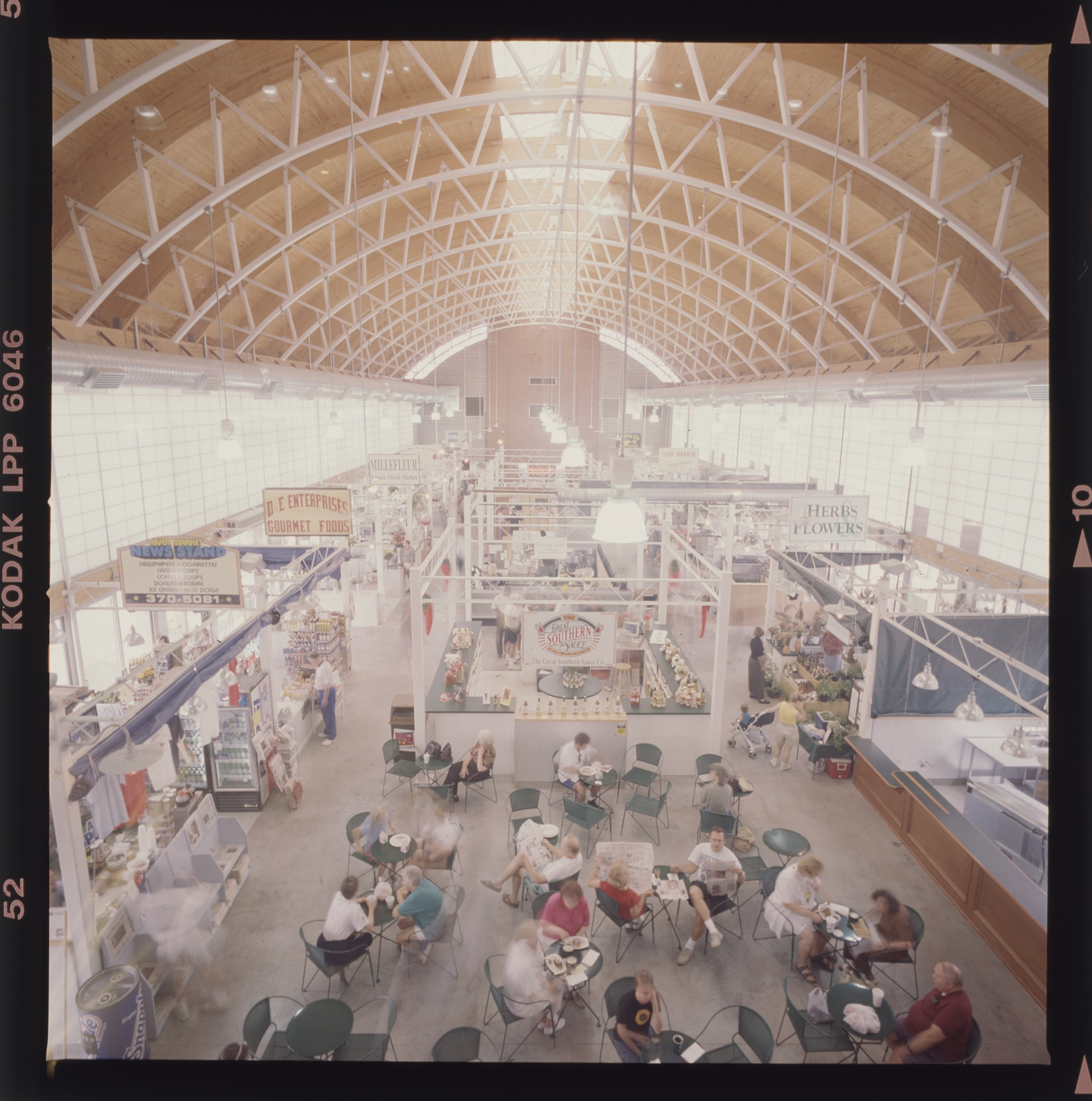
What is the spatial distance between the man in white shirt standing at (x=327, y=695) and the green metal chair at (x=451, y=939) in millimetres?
4421

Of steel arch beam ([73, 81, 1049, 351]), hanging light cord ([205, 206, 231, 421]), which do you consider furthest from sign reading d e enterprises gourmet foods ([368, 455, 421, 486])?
steel arch beam ([73, 81, 1049, 351])

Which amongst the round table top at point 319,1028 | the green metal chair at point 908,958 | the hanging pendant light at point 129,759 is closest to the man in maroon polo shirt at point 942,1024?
the green metal chair at point 908,958

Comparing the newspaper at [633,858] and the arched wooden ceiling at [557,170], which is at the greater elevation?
the arched wooden ceiling at [557,170]

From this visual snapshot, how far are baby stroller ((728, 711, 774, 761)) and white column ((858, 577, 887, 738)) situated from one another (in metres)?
1.31

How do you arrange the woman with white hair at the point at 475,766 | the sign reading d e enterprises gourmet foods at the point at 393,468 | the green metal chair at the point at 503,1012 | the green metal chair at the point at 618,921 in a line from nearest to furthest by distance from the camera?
the green metal chair at the point at 503,1012
the green metal chair at the point at 618,921
the woman with white hair at the point at 475,766
the sign reading d e enterprises gourmet foods at the point at 393,468

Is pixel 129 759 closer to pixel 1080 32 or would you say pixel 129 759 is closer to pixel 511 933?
pixel 511 933

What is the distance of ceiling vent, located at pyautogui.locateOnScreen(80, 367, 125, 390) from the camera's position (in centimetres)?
762

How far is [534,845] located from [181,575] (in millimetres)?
4565

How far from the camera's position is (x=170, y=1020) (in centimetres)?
513

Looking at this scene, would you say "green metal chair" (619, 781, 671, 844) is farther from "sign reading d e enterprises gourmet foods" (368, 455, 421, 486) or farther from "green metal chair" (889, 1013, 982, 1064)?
"sign reading d e enterprises gourmet foods" (368, 455, 421, 486)

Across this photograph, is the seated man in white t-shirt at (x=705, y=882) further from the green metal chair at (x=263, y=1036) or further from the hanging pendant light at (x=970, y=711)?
the green metal chair at (x=263, y=1036)

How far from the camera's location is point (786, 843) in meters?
6.63

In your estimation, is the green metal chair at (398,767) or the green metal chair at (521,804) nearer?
the green metal chair at (521,804)

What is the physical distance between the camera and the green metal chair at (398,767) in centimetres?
803
